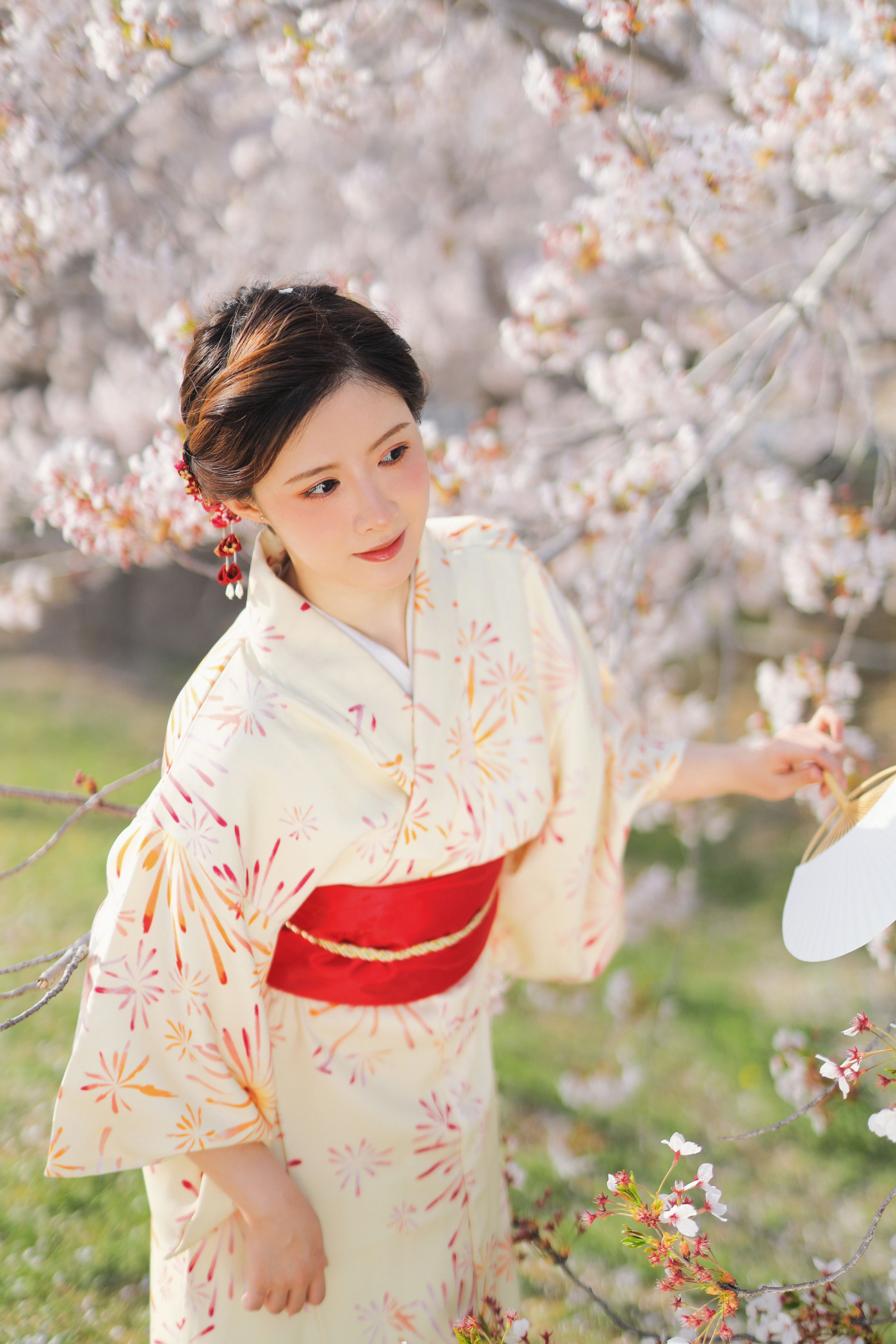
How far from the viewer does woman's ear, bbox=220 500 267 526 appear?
1.29 meters

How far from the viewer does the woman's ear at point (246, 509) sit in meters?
1.29

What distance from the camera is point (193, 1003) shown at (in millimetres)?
1232

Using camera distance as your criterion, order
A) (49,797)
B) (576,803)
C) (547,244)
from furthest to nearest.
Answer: (547,244), (576,803), (49,797)

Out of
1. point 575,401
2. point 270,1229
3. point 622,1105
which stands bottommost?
point 622,1105

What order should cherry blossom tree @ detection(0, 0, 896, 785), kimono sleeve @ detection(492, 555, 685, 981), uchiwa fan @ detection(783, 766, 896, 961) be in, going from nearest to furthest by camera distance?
uchiwa fan @ detection(783, 766, 896, 961), kimono sleeve @ detection(492, 555, 685, 981), cherry blossom tree @ detection(0, 0, 896, 785)

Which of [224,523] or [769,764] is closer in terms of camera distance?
[224,523]

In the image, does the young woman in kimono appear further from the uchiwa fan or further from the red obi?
the uchiwa fan

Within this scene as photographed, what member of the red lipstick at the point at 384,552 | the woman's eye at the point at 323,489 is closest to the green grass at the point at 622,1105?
the red lipstick at the point at 384,552

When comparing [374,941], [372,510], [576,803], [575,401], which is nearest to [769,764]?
[576,803]

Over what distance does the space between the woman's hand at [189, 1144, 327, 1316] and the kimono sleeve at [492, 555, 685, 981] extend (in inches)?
24.5

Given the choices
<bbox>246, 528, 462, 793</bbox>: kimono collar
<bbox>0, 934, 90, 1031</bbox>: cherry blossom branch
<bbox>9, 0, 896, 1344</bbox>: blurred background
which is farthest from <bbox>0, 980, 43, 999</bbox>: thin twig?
<bbox>9, 0, 896, 1344</bbox>: blurred background

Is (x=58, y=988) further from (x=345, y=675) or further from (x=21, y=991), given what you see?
(x=345, y=675)

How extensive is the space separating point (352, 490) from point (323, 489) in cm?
4

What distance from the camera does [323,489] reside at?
1217 millimetres
